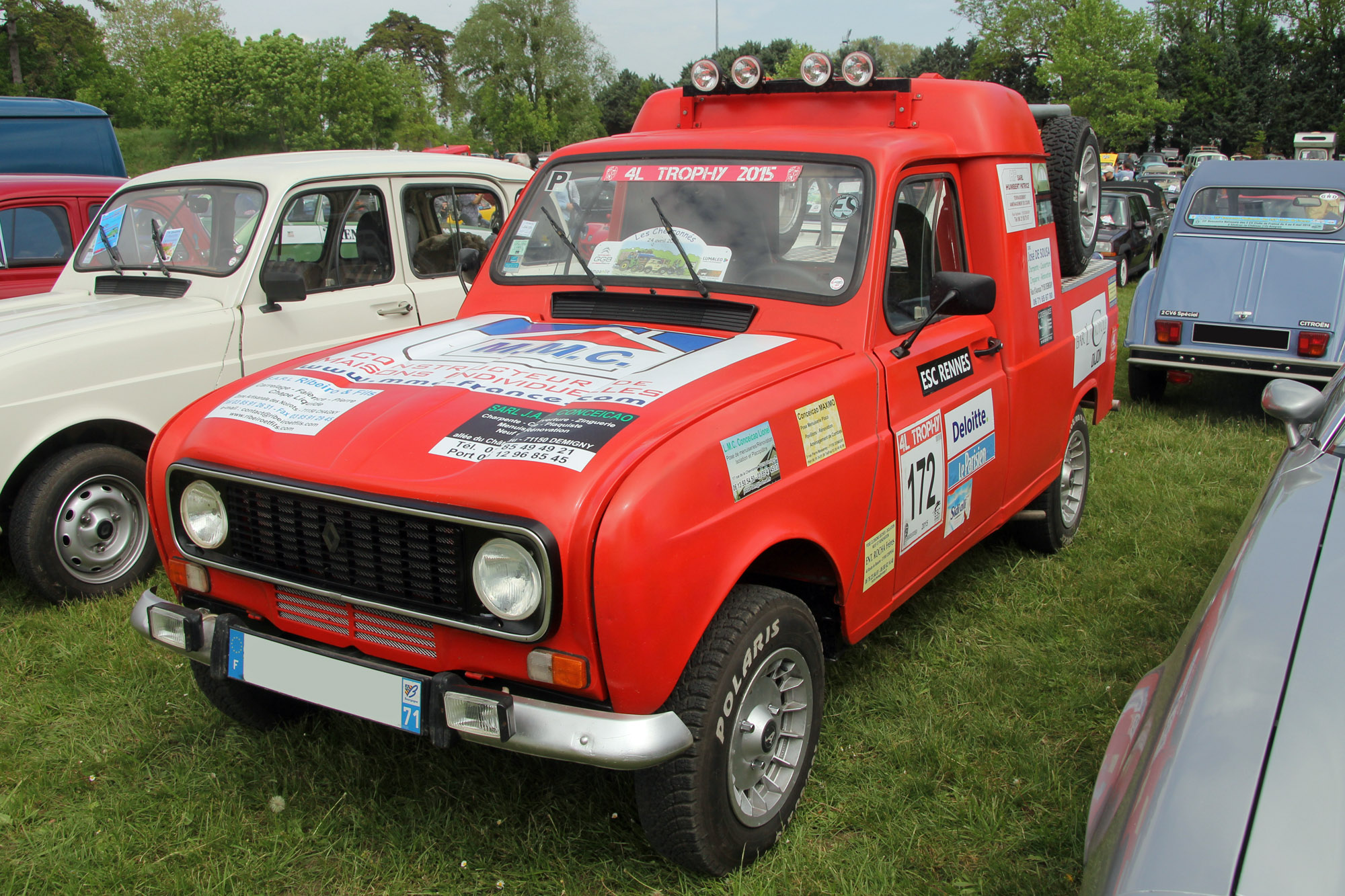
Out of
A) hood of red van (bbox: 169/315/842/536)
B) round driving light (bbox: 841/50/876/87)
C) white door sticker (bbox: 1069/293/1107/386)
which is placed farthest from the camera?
white door sticker (bbox: 1069/293/1107/386)

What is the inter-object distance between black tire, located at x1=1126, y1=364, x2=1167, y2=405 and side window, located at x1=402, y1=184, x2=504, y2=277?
212 inches

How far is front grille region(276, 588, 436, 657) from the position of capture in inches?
99.2

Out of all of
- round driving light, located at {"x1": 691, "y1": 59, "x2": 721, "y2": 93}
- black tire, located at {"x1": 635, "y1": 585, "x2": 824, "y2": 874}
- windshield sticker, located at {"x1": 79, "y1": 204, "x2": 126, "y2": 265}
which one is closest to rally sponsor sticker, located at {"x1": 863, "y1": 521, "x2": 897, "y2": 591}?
black tire, located at {"x1": 635, "y1": 585, "x2": 824, "y2": 874}

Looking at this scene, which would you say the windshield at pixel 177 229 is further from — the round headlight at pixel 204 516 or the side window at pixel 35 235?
the round headlight at pixel 204 516

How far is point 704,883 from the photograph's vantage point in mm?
2695

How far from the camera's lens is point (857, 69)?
397 cm

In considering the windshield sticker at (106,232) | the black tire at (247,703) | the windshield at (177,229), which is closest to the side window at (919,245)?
the black tire at (247,703)

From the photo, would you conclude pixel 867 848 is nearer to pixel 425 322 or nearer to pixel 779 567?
pixel 779 567

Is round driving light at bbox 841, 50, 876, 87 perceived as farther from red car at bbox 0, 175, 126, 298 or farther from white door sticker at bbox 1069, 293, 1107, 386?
red car at bbox 0, 175, 126, 298

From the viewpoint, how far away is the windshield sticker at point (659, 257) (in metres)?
3.53

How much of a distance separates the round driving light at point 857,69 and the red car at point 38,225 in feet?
18.6

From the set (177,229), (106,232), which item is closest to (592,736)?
(177,229)

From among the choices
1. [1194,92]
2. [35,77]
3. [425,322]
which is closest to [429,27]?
[35,77]

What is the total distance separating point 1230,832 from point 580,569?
1.31m
